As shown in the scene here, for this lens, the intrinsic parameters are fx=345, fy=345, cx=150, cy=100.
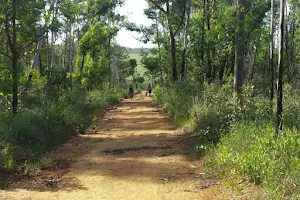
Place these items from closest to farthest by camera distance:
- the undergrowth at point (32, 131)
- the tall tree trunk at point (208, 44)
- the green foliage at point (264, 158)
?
1. the green foliage at point (264, 158)
2. the undergrowth at point (32, 131)
3. the tall tree trunk at point (208, 44)

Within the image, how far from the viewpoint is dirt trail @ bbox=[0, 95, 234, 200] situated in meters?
6.26

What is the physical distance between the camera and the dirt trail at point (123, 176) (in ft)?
20.5

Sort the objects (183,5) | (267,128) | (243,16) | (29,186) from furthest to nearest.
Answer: (183,5) < (243,16) < (267,128) < (29,186)

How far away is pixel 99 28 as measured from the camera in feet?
90.7

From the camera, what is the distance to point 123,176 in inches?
288

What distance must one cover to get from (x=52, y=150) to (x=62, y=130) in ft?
6.16

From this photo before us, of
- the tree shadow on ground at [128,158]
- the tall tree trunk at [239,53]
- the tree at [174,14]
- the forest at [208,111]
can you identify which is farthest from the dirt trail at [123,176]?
the tree at [174,14]

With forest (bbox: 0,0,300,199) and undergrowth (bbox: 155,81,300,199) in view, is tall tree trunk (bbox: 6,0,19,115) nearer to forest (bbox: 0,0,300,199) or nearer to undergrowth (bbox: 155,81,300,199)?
forest (bbox: 0,0,300,199)

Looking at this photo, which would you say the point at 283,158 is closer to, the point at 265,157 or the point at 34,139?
the point at 265,157

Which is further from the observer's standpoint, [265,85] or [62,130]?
[265,85]

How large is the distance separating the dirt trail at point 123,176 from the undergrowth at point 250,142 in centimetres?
56

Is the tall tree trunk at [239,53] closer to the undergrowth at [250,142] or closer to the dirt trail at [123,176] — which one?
the undergrowth at [250,142]

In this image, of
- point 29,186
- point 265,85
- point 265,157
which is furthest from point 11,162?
point 265,85

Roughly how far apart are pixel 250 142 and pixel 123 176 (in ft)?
9.21
